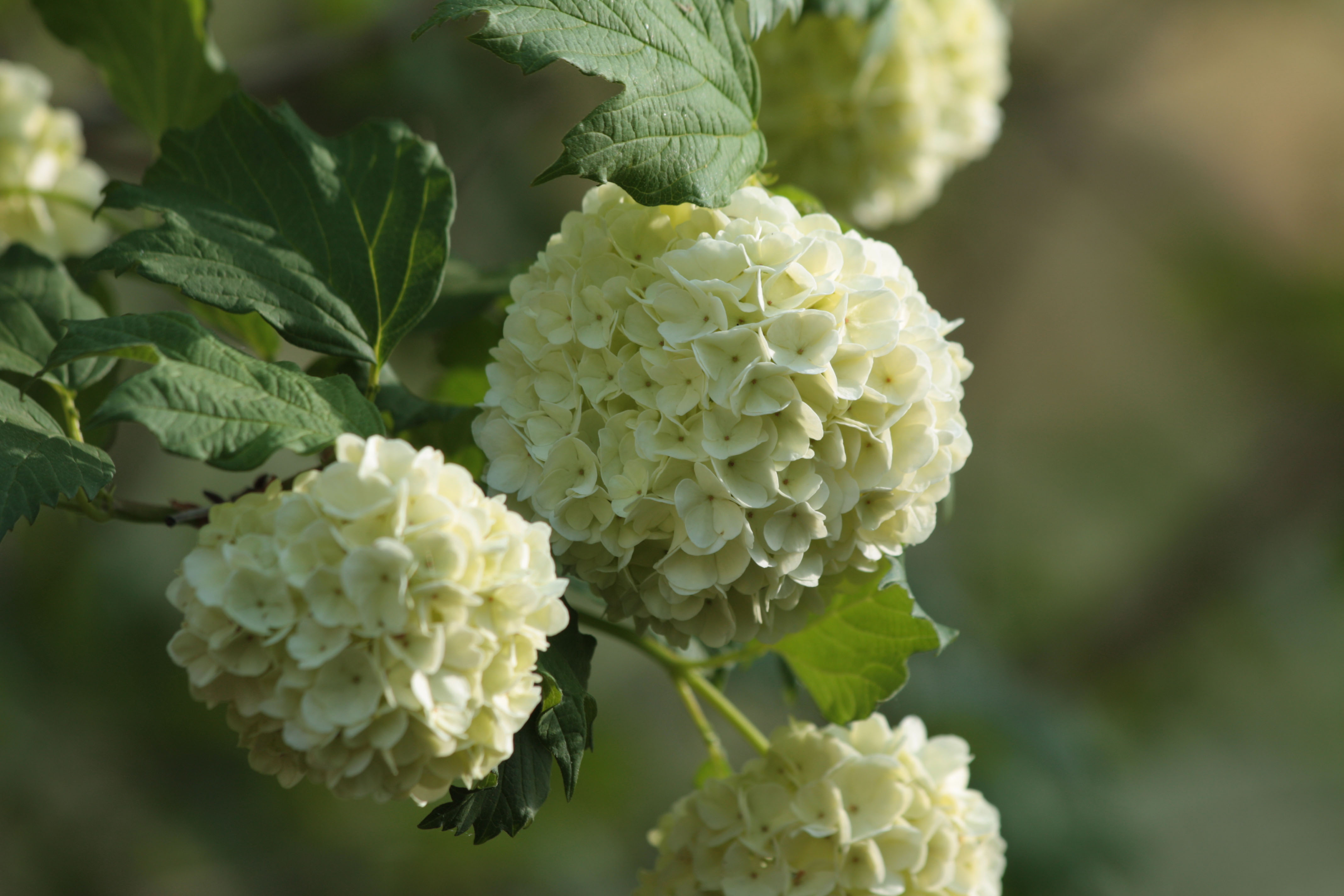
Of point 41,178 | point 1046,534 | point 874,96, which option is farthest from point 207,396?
point 1046,534

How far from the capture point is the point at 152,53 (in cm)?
121

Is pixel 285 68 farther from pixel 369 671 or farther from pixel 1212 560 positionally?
pixel 1212 560

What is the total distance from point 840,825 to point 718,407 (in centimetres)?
40

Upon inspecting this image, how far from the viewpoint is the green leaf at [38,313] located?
0.95m

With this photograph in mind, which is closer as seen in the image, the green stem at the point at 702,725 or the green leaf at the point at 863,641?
the green leaf at the point at 863,641

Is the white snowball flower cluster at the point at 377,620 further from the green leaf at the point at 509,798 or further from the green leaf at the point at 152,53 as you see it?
the green leaf at the point at 152,53

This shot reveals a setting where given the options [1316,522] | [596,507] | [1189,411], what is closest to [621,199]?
[596,507]

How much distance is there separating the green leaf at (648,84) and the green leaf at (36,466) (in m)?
0.39

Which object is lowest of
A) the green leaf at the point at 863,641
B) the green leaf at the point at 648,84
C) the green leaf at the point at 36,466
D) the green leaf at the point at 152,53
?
the green leaf at the point at 863,641

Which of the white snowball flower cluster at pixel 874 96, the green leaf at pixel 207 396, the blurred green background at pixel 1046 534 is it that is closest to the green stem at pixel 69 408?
the green leaf at pixel 207 396

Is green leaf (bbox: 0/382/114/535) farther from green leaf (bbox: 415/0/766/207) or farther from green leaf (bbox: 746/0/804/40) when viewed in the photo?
green leaf (bbox: 746/0/804/40)

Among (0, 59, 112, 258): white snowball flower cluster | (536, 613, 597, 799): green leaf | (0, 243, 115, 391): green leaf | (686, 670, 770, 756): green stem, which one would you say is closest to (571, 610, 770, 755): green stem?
(686, 670, 770, 756): green stem

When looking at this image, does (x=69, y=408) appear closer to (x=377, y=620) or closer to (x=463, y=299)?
(x=463, y=299)

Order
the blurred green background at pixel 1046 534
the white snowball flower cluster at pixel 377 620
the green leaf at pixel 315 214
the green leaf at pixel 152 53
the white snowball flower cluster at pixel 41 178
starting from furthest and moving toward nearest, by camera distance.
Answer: the blurred green background at pixel 1046 534
the white snowball flower cluster at pixel 41 178
the green leaf at pixel 152 53
the green leaf at pixel 315 214
the white snowball flower cluster at pixel 377 620
